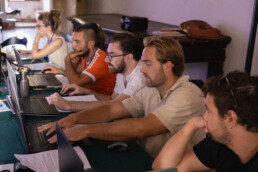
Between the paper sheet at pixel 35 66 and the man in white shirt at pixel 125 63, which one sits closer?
the man in white shirt at pixel 125 63

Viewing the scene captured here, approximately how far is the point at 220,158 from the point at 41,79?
1.96 metres

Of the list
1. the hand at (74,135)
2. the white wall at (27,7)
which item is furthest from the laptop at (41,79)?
the white wall at (27,7)

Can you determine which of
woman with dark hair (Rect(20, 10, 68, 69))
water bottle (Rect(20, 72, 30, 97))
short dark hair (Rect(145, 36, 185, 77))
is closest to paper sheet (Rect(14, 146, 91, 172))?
short dark hair (Rect(145, 36, 185, 77))

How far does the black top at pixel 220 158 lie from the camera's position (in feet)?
4.12

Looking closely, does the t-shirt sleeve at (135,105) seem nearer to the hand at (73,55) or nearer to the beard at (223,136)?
the beard at (223,136)

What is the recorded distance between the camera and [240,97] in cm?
123

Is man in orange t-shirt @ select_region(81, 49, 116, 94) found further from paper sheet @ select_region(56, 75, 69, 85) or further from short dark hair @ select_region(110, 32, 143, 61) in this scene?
short dark hair @ select_region(110, 32, 143, 61)

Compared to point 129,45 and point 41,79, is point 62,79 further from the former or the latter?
point 129,45

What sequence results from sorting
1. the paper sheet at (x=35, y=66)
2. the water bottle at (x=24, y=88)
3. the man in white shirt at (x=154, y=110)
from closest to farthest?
the man in white shirt at (x=154, y=110), the water bottle at (x=24, y=88), the paper sheet at (x=35, y=66)

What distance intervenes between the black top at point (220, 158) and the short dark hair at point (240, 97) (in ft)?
0.45

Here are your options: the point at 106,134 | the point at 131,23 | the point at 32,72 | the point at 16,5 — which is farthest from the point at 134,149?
the point at 16,5

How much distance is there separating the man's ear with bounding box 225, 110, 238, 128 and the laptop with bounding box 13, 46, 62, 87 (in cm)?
182

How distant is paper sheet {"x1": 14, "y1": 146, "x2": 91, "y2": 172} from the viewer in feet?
4.74

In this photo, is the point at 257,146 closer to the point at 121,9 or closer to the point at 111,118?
the point at 111,118
